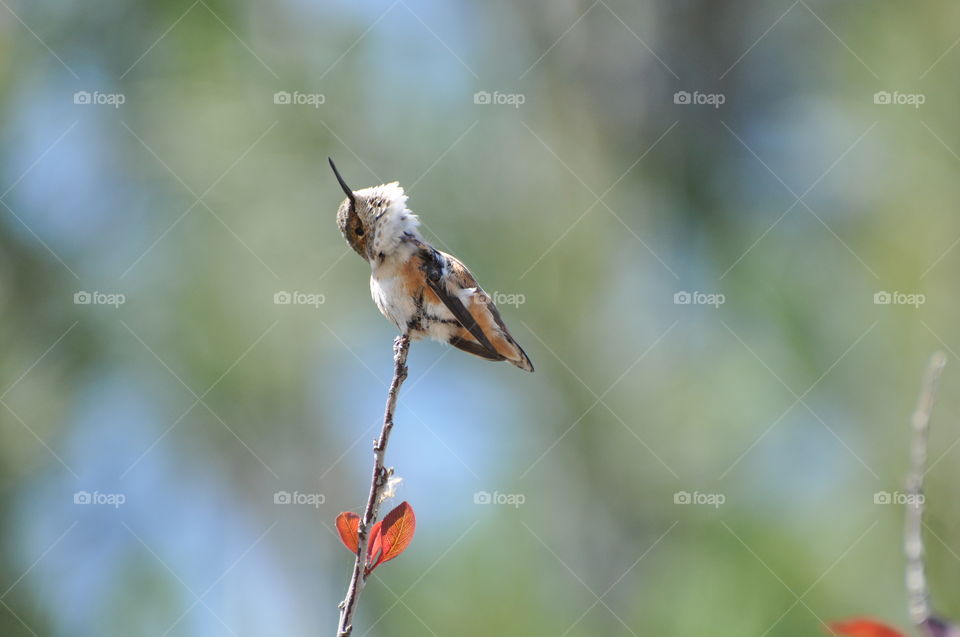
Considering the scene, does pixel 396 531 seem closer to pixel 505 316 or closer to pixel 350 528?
pixel 350 528

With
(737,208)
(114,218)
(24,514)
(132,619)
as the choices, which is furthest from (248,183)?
(737,208)

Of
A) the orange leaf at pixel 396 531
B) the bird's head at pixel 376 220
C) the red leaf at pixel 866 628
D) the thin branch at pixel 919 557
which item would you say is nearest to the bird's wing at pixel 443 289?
the bird's head at pixel 376 220

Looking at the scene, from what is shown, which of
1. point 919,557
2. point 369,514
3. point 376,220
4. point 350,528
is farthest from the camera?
point 376,220

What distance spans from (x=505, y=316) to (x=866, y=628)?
28.1ft

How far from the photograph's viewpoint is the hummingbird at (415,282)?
11.1 ft

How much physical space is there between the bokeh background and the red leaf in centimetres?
715

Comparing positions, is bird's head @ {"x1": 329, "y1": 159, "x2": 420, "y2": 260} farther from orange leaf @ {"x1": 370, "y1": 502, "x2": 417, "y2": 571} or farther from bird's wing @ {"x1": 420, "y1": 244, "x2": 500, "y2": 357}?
orange leaf @ {"x1": 370, "y1": 502, "x2": 417, "y2": 571}

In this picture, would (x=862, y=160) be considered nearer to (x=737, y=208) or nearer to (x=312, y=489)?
(x=737, y=208)

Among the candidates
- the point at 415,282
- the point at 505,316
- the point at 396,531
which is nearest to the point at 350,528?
the point at 396,531

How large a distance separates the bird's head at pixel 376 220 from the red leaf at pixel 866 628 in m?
2.41

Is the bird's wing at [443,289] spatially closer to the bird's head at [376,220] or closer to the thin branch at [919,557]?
the bird's head at [376,220]

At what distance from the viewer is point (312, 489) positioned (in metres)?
9.59

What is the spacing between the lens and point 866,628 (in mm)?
1310

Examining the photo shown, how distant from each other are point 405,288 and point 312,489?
658 centimetres
